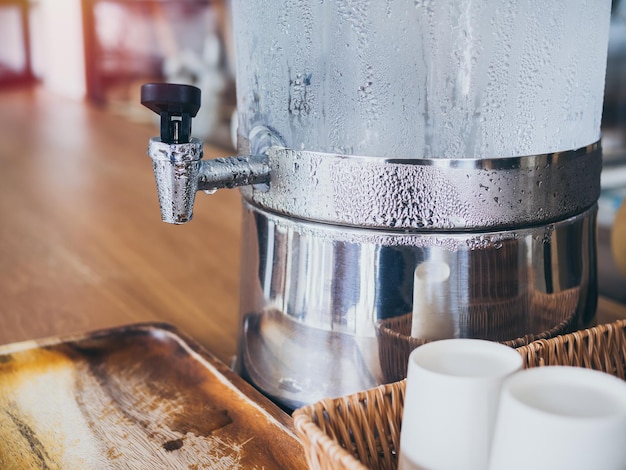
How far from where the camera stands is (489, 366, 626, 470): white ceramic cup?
331mm

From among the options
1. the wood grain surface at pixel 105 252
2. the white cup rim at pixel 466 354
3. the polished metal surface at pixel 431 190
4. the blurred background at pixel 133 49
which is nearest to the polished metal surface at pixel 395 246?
the polished metal surface at pixel 431 190

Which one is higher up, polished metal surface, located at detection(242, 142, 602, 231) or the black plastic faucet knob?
the black plastic faucet knob

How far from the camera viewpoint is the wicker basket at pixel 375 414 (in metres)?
0.41

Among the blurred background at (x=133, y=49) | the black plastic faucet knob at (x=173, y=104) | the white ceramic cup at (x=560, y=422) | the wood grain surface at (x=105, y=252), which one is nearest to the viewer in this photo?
the white ceramic cup at (x=560, y=422)

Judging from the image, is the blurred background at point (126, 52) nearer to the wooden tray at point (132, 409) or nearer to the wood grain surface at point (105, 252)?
the wood grain surface at point (105, 252)

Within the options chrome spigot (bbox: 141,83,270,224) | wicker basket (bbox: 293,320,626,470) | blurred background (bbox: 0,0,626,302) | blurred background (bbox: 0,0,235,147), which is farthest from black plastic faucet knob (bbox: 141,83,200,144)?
blurred background (bbox: 0,0,235,147)

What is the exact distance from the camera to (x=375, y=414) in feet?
1.53

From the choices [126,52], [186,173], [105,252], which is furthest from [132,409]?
[126,52]

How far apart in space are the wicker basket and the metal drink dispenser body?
41 mm

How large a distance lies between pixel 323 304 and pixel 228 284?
0.45 m

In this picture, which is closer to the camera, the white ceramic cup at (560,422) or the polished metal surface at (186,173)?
the white ceramic cup at (560,422)

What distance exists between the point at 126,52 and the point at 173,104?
3.67 m

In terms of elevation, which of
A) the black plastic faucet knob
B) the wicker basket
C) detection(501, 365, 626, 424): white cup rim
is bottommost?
the wicker basket

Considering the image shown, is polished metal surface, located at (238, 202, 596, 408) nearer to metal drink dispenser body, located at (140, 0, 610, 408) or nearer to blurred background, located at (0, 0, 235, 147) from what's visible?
metal drink dispenser body, located at (140, 0, 610, 408)
